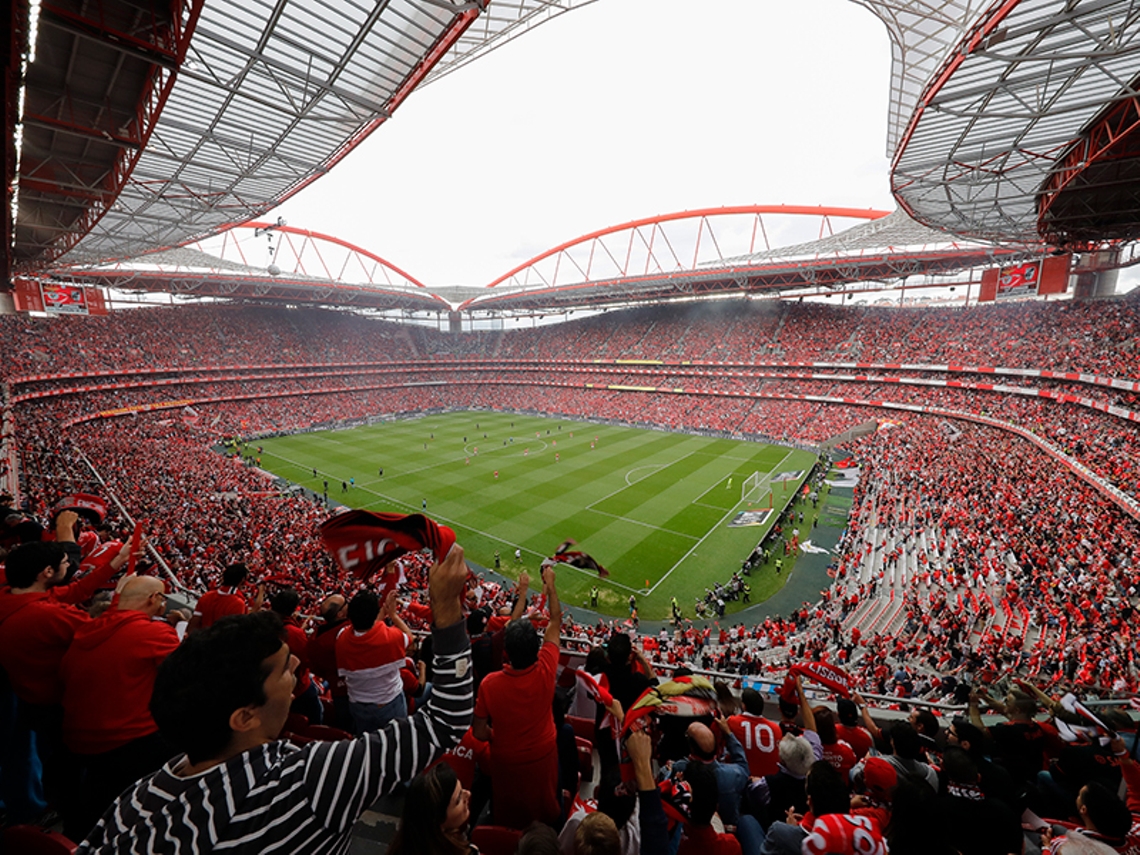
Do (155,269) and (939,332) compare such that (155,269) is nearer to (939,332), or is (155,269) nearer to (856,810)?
(856,810)

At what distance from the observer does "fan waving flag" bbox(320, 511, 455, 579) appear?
2277 mm

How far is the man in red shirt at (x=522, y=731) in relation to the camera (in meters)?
3.05

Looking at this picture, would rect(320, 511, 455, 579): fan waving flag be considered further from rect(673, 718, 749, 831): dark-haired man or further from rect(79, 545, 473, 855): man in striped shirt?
rect(673, 718, 749, 831): dark-haired man

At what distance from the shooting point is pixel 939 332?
42781 millimetres

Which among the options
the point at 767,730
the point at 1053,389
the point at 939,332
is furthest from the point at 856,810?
the point at 939,332

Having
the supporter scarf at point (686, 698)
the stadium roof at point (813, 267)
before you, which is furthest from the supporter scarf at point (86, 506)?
the stadium roof at point (813, 267)

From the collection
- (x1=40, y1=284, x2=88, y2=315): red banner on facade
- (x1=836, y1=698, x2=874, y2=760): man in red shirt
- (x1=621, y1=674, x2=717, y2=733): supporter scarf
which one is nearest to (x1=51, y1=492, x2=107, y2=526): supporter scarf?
(x1=621, y1=674, x2=717, y2=733): supporter scarf

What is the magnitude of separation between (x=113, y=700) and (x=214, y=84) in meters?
15.5

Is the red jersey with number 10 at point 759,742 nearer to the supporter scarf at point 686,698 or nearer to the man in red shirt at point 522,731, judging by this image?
the supporter scarf at point 686,698

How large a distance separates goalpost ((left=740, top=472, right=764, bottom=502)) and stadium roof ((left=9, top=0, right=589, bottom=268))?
23.6 meters

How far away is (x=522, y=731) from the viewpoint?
3057 millimetres

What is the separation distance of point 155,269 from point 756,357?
189 feet

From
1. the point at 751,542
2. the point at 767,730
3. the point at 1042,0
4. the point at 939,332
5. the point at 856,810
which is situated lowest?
the point at 751,542

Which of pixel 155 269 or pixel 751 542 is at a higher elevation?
pixel 155 269
